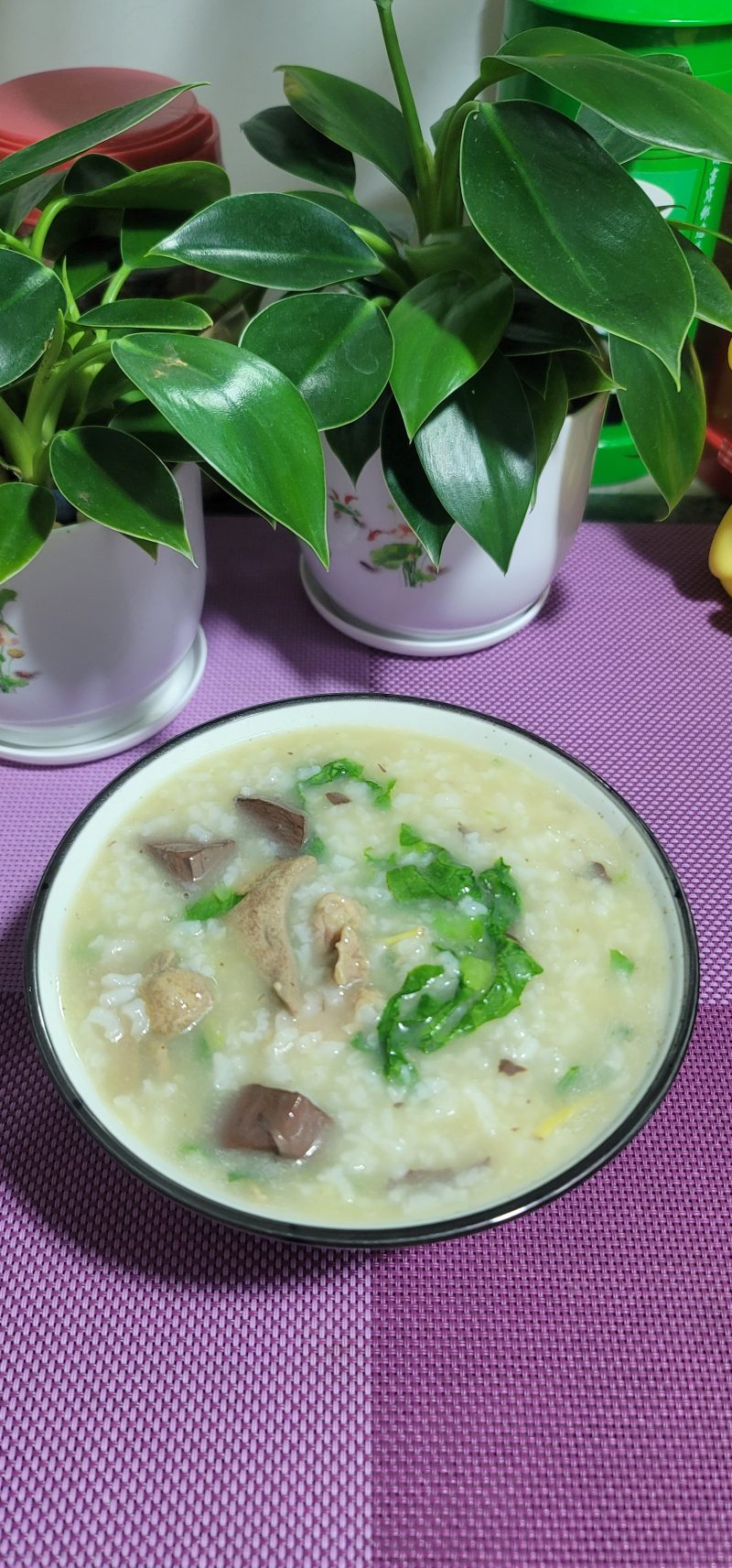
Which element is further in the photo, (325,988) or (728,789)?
(728,789)

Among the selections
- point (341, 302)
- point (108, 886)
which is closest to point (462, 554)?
point (341, 302)

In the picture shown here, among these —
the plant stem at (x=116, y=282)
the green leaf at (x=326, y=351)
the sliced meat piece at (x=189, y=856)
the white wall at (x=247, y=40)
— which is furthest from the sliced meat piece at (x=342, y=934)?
the white wall at (x=247, y=40)

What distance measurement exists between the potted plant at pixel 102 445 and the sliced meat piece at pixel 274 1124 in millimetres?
481

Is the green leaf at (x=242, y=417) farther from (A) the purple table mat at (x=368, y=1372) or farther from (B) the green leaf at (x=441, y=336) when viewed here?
(A) the purple table mat at (x=368, y=1372)

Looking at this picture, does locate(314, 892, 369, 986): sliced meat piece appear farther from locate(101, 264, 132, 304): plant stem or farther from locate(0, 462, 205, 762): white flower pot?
locate(101, 264, 132, 304): plant stem

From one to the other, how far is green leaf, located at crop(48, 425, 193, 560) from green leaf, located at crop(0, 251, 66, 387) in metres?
0.10

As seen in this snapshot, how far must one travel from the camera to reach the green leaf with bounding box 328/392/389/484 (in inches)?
47.3

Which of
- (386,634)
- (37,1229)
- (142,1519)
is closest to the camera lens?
(142,1519)

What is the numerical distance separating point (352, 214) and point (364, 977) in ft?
2.65

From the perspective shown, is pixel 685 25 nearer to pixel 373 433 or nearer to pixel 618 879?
pixel 373 433

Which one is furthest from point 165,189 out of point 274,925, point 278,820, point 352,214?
point 274,925

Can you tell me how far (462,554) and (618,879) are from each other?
1.55 feet

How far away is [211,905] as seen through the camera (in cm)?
101

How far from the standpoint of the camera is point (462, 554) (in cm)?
131
